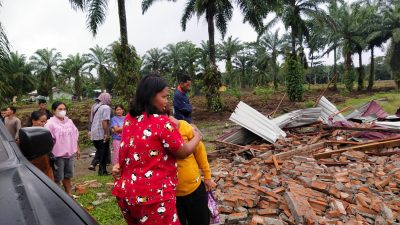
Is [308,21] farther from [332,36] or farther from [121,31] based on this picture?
[121,31]

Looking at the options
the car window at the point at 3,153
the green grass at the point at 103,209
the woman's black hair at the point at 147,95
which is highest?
the woman's black hair at the point at 147,95

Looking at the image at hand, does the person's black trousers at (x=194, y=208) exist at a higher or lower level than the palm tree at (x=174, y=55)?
lower

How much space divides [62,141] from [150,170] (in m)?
3.33

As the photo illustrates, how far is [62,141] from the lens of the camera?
5.02 m

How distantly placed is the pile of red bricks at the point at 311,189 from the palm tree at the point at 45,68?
43063mm

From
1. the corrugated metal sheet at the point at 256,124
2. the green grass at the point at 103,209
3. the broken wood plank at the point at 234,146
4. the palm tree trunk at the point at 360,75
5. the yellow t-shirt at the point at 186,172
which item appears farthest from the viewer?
the palm tree trunk at the point at 360,75

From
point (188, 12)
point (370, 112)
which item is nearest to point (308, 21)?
point (188, 12)

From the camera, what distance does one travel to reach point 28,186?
5.44 feet

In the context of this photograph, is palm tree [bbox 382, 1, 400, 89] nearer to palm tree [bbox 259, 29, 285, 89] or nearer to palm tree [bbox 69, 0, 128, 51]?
palm tree [bbox 259, 29, 285, 89]

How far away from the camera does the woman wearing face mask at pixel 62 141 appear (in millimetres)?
4988

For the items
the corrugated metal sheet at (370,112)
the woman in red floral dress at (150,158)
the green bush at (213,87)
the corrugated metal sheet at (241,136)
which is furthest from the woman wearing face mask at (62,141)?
the green bush at (213,87)

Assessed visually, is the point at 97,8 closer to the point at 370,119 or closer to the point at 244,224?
the point at 370,119

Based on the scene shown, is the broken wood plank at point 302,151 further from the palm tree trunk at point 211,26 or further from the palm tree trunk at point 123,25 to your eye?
the palm tree trunk at point 211,26

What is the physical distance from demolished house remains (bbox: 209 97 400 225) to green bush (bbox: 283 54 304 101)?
43.7ft
